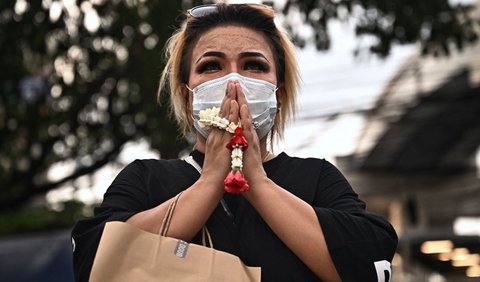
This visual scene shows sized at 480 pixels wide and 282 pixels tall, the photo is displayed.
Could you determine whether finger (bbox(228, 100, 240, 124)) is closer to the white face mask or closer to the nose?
the white face mask

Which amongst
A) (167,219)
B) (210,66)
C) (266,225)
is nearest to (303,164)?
(266,225)

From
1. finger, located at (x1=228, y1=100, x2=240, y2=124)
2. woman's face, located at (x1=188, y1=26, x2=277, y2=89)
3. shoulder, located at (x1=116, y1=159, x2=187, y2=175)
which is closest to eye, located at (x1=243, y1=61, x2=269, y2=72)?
woman's face, located at (x1=188, y1=26, x2=277, y2=89)

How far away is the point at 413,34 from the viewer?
480 inches

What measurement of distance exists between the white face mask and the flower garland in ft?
0.16

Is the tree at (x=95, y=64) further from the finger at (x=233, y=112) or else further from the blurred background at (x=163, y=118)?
the finger at (x=233, y=112)

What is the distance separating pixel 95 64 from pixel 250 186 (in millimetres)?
10407

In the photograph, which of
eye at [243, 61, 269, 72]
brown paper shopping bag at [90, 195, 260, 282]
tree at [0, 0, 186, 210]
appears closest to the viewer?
brown paper shopping bag at [90, 195, 260, 282]

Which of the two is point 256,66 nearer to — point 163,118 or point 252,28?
point 252,28

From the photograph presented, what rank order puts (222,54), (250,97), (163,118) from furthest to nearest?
(163,118)
(222,54)
(250,97)

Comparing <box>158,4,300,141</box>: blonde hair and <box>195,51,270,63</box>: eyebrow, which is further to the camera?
<box>158,4,300,141</box>: blonde hair

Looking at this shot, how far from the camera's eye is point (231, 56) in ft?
10.4

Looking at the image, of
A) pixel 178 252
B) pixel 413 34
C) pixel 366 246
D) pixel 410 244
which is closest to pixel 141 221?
pixel 178 252

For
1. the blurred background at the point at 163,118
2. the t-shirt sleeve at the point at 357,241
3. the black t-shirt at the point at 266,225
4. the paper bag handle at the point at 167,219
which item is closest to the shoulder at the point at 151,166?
the black t-shirt at the point at 266,225

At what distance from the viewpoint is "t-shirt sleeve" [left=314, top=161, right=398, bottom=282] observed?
2910 millimetres
